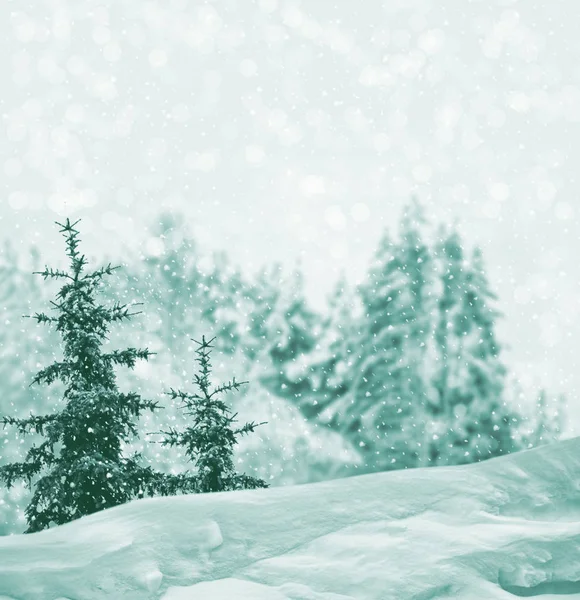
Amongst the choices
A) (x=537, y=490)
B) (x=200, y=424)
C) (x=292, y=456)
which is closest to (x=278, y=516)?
(x=537, y=490)

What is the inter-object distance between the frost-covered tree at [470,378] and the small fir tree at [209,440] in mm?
14550

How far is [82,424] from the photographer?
11.9 metres

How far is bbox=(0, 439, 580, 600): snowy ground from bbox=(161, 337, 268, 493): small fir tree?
23.2 ft

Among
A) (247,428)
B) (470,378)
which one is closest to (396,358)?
(470,378)

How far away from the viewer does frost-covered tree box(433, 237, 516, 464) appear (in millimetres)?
26922

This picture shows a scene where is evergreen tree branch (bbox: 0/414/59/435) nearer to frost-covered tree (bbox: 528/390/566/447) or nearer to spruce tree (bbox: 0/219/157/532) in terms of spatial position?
spruce tree (bbox: 0/219/157/532)

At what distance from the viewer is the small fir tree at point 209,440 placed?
13469 mm

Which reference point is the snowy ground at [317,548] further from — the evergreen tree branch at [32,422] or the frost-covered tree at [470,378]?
the frost-covered tree at [470,378]

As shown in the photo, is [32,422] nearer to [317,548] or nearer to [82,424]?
[82,424]

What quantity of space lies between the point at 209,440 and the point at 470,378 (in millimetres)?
16208

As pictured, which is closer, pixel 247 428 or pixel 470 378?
pixel 247 428

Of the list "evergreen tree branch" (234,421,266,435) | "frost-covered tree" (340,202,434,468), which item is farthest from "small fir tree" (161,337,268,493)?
"frost-covered tree" (340,202,434,468)

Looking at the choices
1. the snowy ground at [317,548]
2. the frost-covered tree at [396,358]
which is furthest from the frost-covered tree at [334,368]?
the snowy ground at [317,548]

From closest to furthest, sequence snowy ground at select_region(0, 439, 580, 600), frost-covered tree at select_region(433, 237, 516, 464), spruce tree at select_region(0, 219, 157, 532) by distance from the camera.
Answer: snowy ground at select_region(0, 439, 580, 600) < spruce tree at select_region(0, 219, 157, 532) < frost-covered tree at select_region(433, 237, 516, 464)
